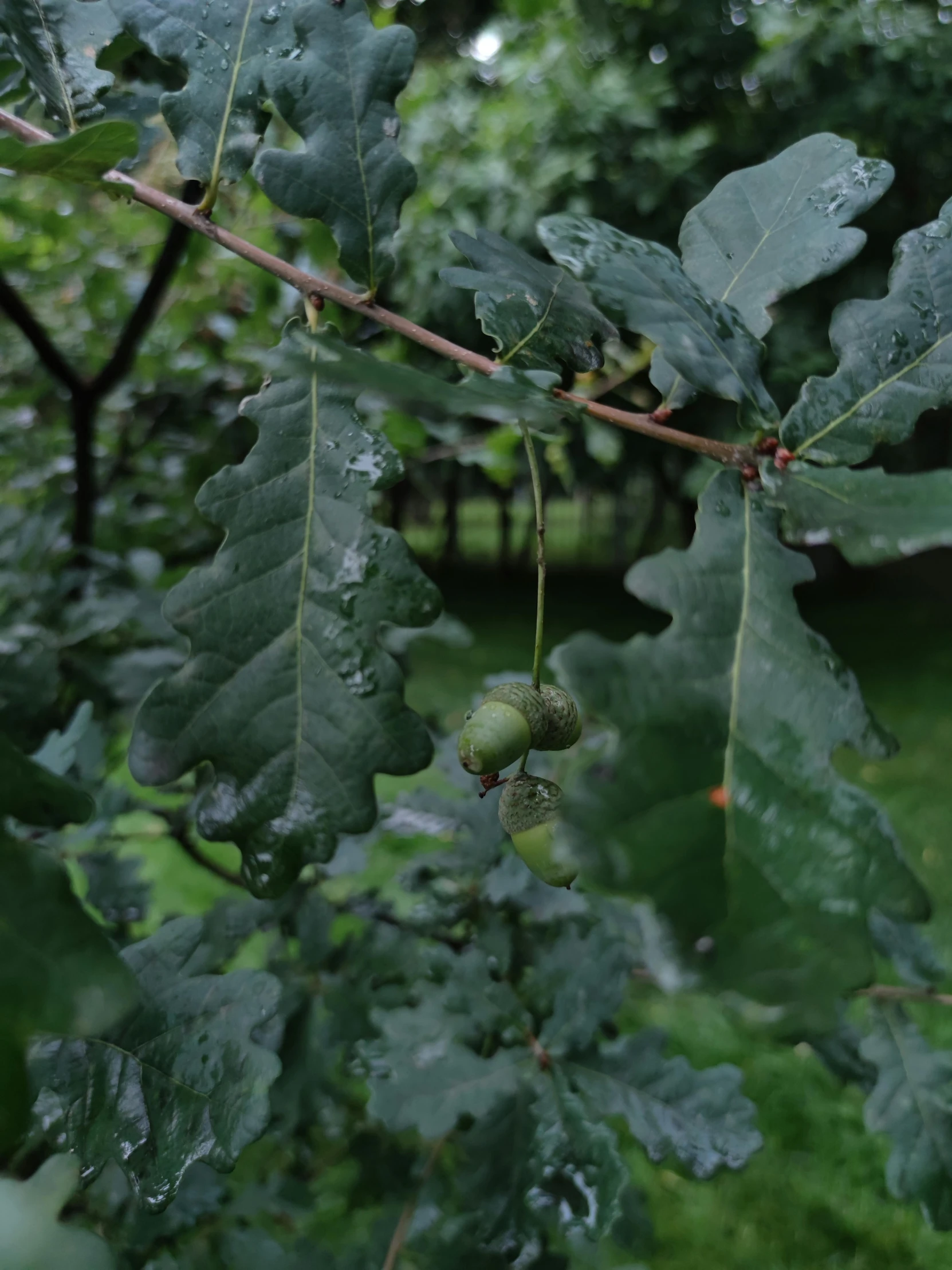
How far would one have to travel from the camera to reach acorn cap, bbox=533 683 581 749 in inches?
29.1

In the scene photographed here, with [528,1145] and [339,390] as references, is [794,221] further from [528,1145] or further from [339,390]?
[528,1145]

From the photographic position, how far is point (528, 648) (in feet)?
23.2

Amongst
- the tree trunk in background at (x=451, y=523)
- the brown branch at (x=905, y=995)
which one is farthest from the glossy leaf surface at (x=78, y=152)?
the tree trunk in background at (x=451, y=523)

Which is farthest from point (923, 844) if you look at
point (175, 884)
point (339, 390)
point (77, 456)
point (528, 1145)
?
point (339, 390)

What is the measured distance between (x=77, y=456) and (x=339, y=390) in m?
1.23

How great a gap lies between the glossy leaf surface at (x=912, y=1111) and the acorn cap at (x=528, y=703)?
32.4 inches

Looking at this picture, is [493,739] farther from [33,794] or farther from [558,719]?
[33,794]

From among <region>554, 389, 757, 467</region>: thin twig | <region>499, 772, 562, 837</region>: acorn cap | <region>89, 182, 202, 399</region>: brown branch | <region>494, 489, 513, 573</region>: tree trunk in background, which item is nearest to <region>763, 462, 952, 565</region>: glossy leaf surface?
<region>554, 389, 757, 467</region>: thin twig

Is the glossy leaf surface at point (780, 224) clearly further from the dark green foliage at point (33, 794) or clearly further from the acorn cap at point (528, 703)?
the dark green foliage at point (33, 794)

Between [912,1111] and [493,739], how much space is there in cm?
93

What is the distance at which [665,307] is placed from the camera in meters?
0.60

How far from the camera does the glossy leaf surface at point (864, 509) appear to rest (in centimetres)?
51

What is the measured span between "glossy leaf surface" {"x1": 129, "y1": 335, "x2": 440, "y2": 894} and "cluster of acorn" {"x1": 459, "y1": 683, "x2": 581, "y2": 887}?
5 cm

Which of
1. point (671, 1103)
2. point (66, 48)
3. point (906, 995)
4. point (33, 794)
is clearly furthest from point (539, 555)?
point (906, 995)
